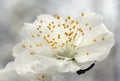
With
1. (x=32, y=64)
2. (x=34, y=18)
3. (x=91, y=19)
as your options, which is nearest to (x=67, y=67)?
(x=32, y=64)

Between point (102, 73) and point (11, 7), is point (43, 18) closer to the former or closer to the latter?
point (102, 73)

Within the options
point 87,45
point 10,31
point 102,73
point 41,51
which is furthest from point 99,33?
point 10,31

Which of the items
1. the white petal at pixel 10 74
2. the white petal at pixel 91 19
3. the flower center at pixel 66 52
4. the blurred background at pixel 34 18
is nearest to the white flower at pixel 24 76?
the white petal at pixel 10 74

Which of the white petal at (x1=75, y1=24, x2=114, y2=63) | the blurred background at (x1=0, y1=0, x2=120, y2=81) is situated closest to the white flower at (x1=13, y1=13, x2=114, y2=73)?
the white petal at (x1=75, y1=24, x2=114, y2=63)

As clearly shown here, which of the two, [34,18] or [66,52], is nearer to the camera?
[66,52]

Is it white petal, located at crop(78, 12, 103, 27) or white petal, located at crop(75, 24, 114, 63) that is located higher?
white petal, located at crop(78, 12, 103, 27)

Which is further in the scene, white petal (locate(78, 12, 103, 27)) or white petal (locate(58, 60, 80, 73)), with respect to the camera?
white petal (locate(78, 12, 103, 27))

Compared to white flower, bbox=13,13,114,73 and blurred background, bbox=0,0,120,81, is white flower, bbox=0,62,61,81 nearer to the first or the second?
white flower, bbox=13,13,114,73

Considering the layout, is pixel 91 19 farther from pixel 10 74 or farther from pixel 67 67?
pixel 10 74
